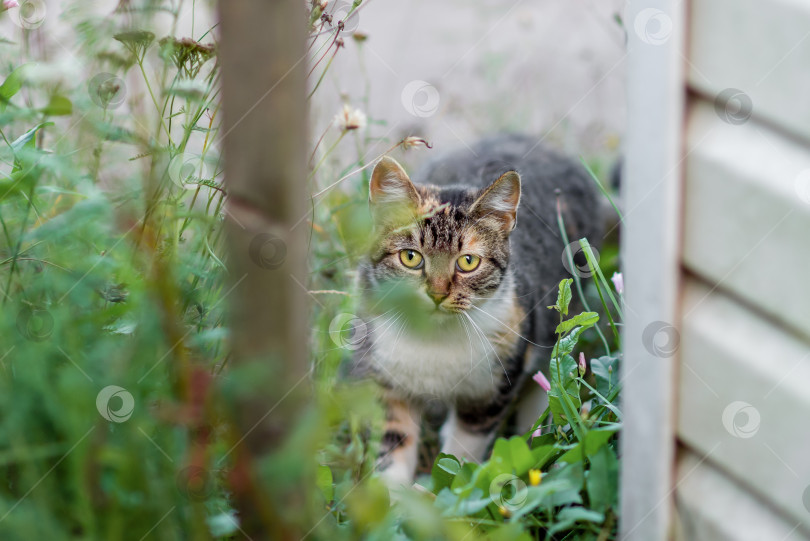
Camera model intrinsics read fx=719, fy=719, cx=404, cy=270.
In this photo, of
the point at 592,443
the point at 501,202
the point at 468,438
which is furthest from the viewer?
the point at 468,438

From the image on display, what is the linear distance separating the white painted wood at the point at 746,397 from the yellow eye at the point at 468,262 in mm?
1006

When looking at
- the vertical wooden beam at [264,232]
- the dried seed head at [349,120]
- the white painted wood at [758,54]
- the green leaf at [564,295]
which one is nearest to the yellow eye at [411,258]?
the dried seed head at [349,120]

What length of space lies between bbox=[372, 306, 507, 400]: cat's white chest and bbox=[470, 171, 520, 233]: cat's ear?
0.29 metres

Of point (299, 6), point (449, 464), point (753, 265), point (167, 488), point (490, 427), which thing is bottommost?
point (490, 427)

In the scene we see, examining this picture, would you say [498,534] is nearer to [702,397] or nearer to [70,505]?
[702,397]

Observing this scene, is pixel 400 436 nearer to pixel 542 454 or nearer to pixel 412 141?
pixel 542 454

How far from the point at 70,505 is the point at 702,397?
0.94 m

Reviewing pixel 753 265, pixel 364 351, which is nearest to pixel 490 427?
pixel 364 351

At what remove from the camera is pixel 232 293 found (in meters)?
0.79

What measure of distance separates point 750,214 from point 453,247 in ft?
3.60

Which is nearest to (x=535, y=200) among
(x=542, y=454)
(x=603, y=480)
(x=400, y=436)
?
(x=400, y=436)

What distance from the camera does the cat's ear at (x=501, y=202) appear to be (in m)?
1.98

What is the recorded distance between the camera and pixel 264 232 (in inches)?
29.9

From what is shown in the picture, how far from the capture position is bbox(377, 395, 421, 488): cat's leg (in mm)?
2055
